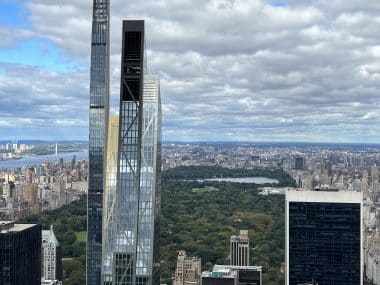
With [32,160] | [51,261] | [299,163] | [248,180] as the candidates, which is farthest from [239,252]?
[248,180]

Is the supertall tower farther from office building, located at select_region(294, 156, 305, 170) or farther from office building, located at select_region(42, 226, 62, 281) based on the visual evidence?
office building, located at select_region(294, 156, 305, 170)

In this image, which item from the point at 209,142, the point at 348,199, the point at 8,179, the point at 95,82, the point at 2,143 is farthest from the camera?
the point at 209,142

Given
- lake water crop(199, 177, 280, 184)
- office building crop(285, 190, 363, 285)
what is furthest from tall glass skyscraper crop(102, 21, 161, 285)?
lake water crop(199, 177, 280, 184)

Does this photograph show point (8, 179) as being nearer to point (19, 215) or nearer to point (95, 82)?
point (19, 215)

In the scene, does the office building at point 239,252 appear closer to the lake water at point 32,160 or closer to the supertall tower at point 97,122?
the lake water at point 32,160

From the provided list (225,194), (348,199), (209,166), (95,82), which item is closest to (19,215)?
(95,82)
